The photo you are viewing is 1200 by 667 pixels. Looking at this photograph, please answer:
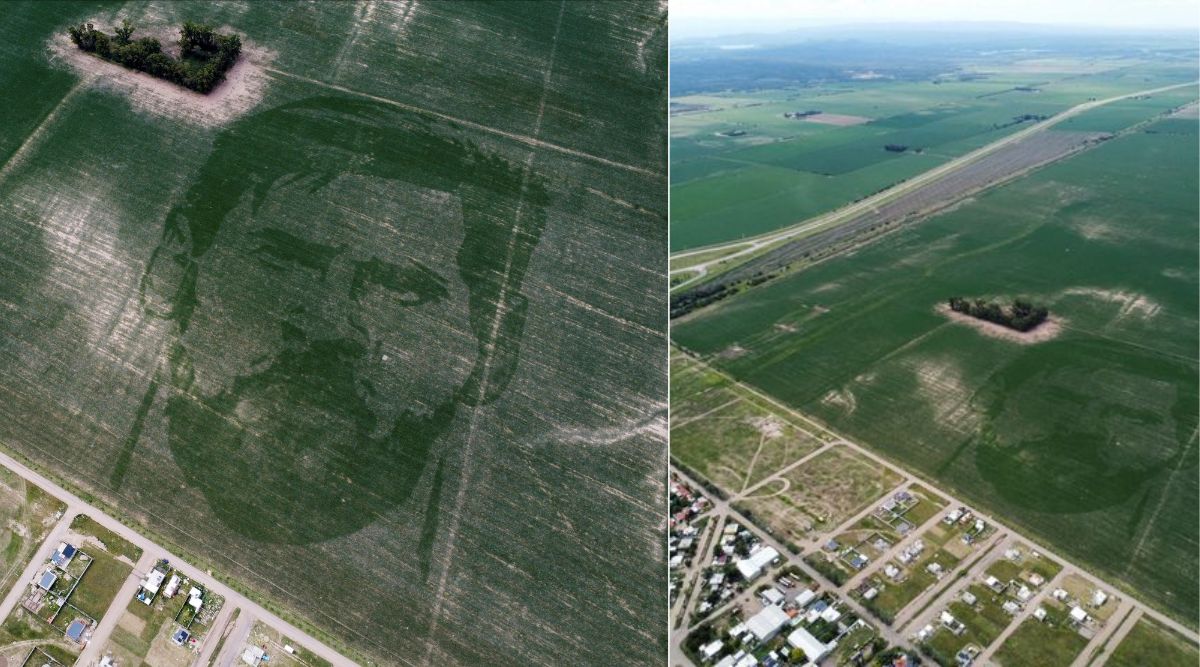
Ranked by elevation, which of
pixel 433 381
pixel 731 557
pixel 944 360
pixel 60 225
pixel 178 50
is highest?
pixel 178 50

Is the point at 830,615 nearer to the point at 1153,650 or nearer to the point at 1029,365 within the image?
the point at 1153,650

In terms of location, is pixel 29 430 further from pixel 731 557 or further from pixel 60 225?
pixel 731 557

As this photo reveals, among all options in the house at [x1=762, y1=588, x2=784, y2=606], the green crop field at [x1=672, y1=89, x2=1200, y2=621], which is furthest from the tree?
the house at [x1=762, y1=588, x2=784, y2=606]

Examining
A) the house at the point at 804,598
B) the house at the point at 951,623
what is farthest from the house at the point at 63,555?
the house at the point at 951,623

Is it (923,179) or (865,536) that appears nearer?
(865,536)

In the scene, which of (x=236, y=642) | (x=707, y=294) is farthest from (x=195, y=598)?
(x=707, y=294)

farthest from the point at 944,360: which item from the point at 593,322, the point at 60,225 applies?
the point at 60,225
